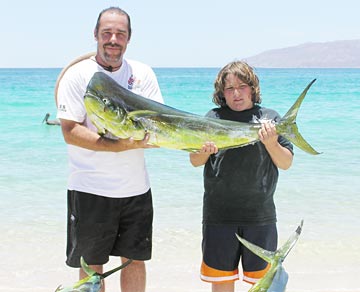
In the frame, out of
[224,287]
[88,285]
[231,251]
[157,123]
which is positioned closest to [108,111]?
[157,123]

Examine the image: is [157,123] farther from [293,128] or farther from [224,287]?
[224,287]

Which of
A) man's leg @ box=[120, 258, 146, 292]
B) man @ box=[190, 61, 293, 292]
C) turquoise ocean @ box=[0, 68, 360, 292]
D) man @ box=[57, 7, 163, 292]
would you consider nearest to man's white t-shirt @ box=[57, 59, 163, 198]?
man @ box=[57, 7, 163, 292]

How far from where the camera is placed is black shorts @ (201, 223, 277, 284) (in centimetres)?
350

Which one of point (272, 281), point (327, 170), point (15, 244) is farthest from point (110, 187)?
point (327, 170)

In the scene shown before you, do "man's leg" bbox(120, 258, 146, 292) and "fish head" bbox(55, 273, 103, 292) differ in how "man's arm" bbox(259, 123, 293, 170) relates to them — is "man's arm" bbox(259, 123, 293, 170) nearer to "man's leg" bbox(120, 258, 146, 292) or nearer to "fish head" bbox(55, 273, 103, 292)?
"man's leg" bbox(120, 258, 146, 292)

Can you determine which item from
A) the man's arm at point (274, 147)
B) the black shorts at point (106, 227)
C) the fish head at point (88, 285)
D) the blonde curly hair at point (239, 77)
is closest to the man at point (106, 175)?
the black shorts at point (106, 227)

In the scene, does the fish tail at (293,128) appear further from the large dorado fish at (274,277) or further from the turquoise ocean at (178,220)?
the turquoise ocean at (178,220)

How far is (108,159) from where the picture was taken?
3439mm

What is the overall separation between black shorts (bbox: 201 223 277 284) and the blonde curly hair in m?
0.79

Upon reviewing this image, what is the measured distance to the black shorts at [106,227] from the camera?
138 inches

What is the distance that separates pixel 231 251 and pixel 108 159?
948mm

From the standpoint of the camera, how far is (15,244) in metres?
6.04

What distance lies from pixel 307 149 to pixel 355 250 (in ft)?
10.5

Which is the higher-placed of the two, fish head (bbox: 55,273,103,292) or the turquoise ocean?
fish head (bbox: 55,273,103,292)
